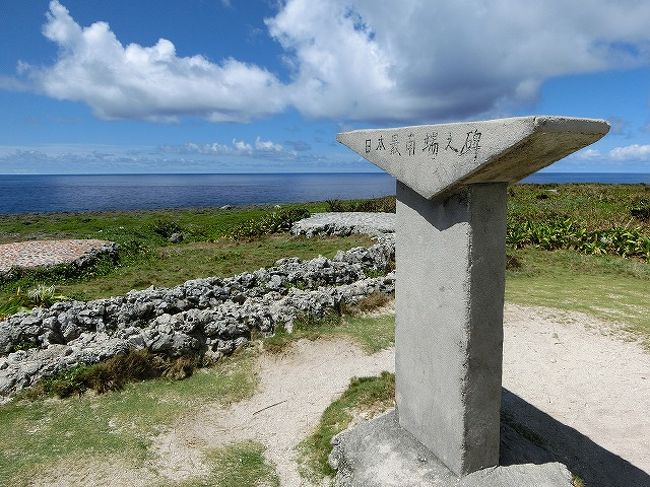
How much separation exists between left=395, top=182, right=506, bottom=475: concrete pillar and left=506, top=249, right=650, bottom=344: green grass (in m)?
7.83

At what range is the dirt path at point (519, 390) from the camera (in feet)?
24.1

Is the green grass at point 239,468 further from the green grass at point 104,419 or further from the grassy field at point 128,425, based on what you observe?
the green grass at point 104,419

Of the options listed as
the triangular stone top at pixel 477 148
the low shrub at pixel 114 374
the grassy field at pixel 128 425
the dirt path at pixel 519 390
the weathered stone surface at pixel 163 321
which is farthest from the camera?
the weathered stone surface at pixel 163 321

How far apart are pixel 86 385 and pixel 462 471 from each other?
23.1 feet

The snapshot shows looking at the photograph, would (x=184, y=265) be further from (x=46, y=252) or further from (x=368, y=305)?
(x=368, y=305)

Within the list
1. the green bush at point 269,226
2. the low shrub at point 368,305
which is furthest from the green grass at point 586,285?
the green bush at point 269,226

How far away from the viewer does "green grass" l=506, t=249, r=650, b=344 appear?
1264 cm

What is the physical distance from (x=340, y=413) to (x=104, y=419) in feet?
13.4

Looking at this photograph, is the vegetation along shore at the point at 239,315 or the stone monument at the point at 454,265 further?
the vegetation along shore at the point at 239,315

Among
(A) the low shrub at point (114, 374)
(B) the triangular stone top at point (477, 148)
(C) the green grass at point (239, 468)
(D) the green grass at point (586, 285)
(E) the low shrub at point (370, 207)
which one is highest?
(B) the triangular stone top at point (477, 148)

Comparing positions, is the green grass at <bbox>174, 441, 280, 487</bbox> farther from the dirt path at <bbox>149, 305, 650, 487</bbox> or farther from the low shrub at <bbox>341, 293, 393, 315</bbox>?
the low shrub at <bbox>341, 293, 393, 315</bbox>

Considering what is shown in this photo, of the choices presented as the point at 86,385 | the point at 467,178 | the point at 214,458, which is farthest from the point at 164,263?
the point at 467,178

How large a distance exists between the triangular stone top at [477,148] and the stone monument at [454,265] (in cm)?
1

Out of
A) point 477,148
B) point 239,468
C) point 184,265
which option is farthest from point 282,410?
point 184,265
